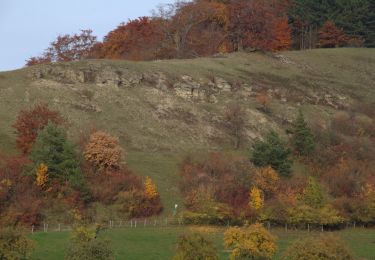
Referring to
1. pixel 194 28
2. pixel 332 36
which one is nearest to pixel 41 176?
pixel 194 28

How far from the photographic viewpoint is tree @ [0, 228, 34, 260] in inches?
1578

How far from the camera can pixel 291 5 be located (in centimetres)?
14300

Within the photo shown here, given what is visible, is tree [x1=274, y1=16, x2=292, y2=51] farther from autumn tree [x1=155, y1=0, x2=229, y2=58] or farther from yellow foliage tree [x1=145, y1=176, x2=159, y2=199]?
yellow foliage tree [x1=145, y1=176, x2=159, y2=199]

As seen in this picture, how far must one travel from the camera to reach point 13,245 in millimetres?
40406

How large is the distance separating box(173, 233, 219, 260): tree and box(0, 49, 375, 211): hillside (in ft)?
88.0

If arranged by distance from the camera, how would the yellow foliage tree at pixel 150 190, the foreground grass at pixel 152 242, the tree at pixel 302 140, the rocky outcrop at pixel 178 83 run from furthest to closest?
the rocky outcrop at pixel 178 83 → the tree at pixel 302 140 → the yellow foliage tree at pixel 150 190 → the foreground grass at pixel 152 242

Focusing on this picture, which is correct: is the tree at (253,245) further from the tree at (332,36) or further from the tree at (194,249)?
the tree at (332,36)

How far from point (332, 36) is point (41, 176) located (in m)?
92.1

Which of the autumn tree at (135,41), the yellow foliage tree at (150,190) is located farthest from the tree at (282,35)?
the yellow foliage tree at (150,190)

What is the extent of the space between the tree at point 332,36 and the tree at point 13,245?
10887cm

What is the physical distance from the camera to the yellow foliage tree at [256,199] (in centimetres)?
6194

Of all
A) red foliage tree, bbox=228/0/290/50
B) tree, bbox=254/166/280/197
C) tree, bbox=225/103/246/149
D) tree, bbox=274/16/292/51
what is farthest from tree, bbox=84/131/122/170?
tree, bbox=274/16/292/51

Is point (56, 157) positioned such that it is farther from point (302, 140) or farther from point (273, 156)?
point (302, 140)

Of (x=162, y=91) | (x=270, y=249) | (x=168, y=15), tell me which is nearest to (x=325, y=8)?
(x=168, y=15)
